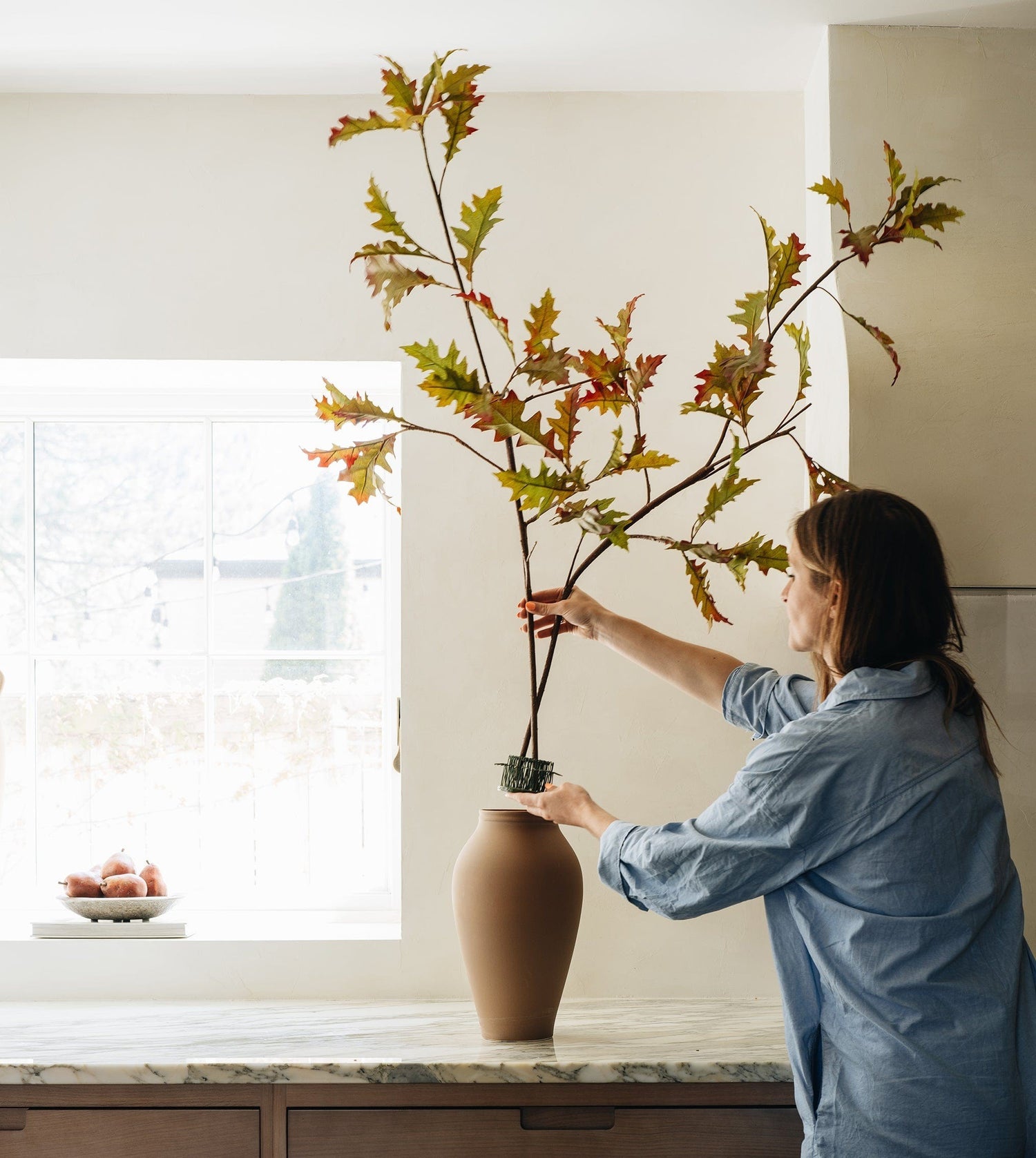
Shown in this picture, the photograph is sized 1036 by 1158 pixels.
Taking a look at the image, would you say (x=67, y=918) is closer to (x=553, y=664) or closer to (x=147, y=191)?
(x=553, y=664)

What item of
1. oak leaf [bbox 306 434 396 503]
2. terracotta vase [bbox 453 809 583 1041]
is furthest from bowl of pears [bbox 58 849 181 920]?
oak leaf [bbox 306 434 396 503]

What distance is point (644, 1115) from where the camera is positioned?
1.60 m

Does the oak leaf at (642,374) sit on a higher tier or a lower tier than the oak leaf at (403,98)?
lower

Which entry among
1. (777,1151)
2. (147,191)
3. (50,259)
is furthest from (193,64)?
(777,1151)

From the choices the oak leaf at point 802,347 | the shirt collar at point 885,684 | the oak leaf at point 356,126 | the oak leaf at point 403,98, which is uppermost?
the oak leaf at point 403,98

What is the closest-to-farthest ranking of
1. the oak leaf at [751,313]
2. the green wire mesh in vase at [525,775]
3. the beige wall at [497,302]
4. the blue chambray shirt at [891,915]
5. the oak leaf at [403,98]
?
the blue chambray shirt at [891,915]
the oak leaf at [403,98]
the oak leaf at [751,313]
the green wire mesh in vase at [525,775]
the beige wall at [497,302]

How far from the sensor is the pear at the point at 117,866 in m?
2.16

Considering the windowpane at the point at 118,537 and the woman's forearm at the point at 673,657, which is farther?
the windowpane at the point at 118,537

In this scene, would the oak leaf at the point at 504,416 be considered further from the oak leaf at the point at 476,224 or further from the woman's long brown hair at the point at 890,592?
the woman's long brown hair at the point at 890,592

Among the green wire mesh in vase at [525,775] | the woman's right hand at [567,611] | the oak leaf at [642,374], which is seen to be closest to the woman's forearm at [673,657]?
the woman's right hand at [567,611]

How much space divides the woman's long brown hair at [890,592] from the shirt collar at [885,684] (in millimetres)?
20

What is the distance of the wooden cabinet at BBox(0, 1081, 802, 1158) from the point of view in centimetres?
160

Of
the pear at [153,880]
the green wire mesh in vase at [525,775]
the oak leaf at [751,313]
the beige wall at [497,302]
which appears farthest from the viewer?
the pear at [153,880]

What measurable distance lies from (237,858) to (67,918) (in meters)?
0.35
